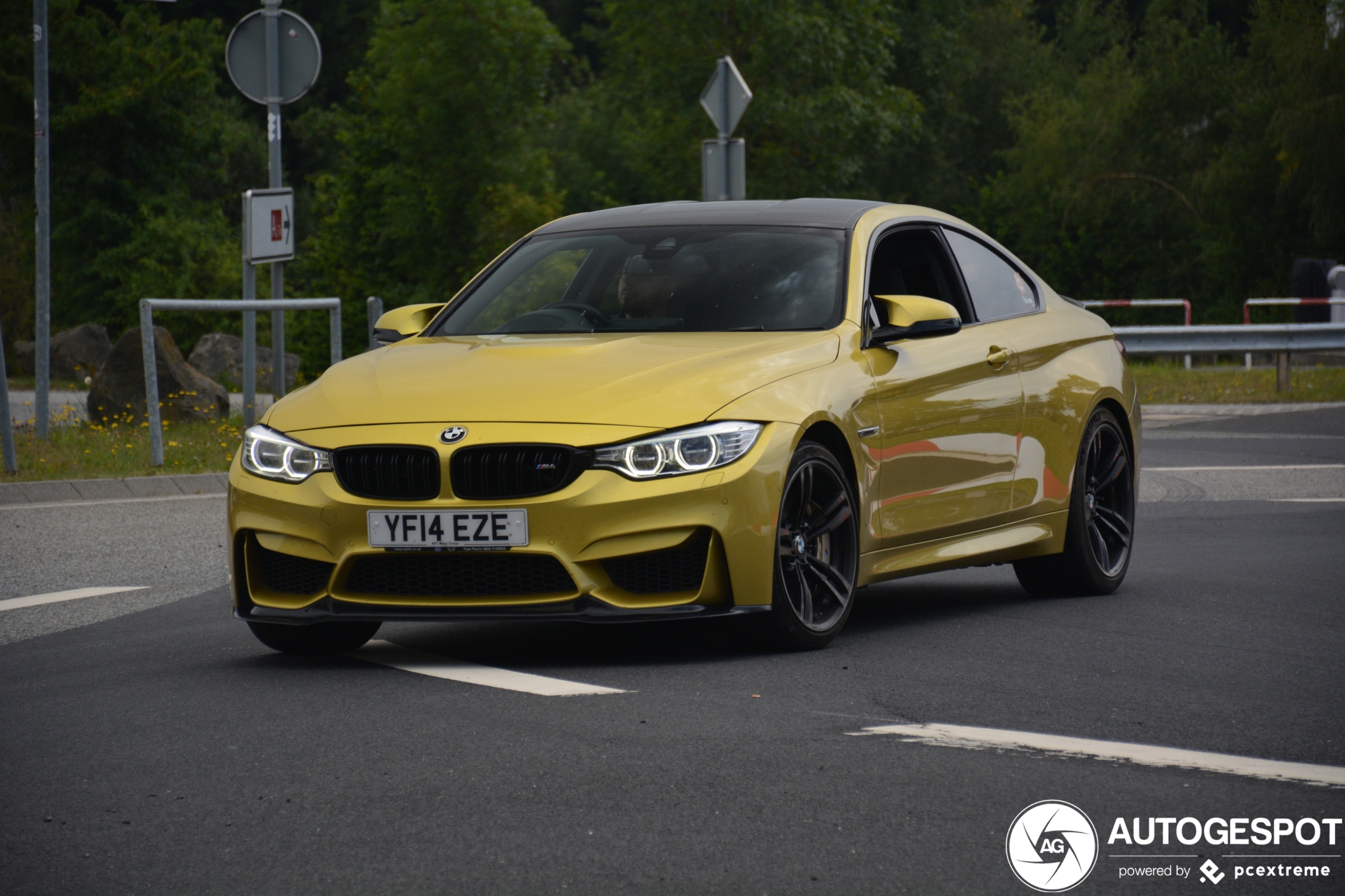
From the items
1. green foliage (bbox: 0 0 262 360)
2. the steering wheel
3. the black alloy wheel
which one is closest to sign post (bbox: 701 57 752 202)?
the black alloy wheel

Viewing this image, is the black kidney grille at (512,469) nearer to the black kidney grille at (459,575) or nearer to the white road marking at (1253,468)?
the black kidney grille at (459,575)

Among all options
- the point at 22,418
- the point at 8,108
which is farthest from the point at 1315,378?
the point at 8,108

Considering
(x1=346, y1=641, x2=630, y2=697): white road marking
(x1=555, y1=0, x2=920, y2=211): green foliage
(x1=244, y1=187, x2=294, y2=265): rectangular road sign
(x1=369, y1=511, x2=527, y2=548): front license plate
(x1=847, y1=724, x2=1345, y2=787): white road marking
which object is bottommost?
(x1=346, y1=641, x2=630, y2=697): white road marking

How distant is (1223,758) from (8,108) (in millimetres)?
38019

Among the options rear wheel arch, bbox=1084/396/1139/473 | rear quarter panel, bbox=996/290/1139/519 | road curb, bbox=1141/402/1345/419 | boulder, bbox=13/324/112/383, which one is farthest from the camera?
boulder, bbox=13/324/112/383

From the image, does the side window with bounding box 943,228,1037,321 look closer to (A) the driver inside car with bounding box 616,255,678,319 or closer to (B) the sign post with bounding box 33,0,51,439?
(A) the driver inside car with bounding box 616,255,678,319

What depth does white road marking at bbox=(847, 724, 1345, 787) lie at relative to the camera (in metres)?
4.48

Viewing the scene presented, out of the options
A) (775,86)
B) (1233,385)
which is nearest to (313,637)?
(1233,385)

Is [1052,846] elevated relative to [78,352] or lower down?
lower down

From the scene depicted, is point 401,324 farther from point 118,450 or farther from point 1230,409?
point 1230,409

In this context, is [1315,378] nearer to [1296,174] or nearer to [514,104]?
[1296,174]

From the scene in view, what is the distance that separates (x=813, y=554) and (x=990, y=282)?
212 centimetres

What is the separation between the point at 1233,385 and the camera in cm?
2384

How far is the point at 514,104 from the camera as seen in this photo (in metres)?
43.5
